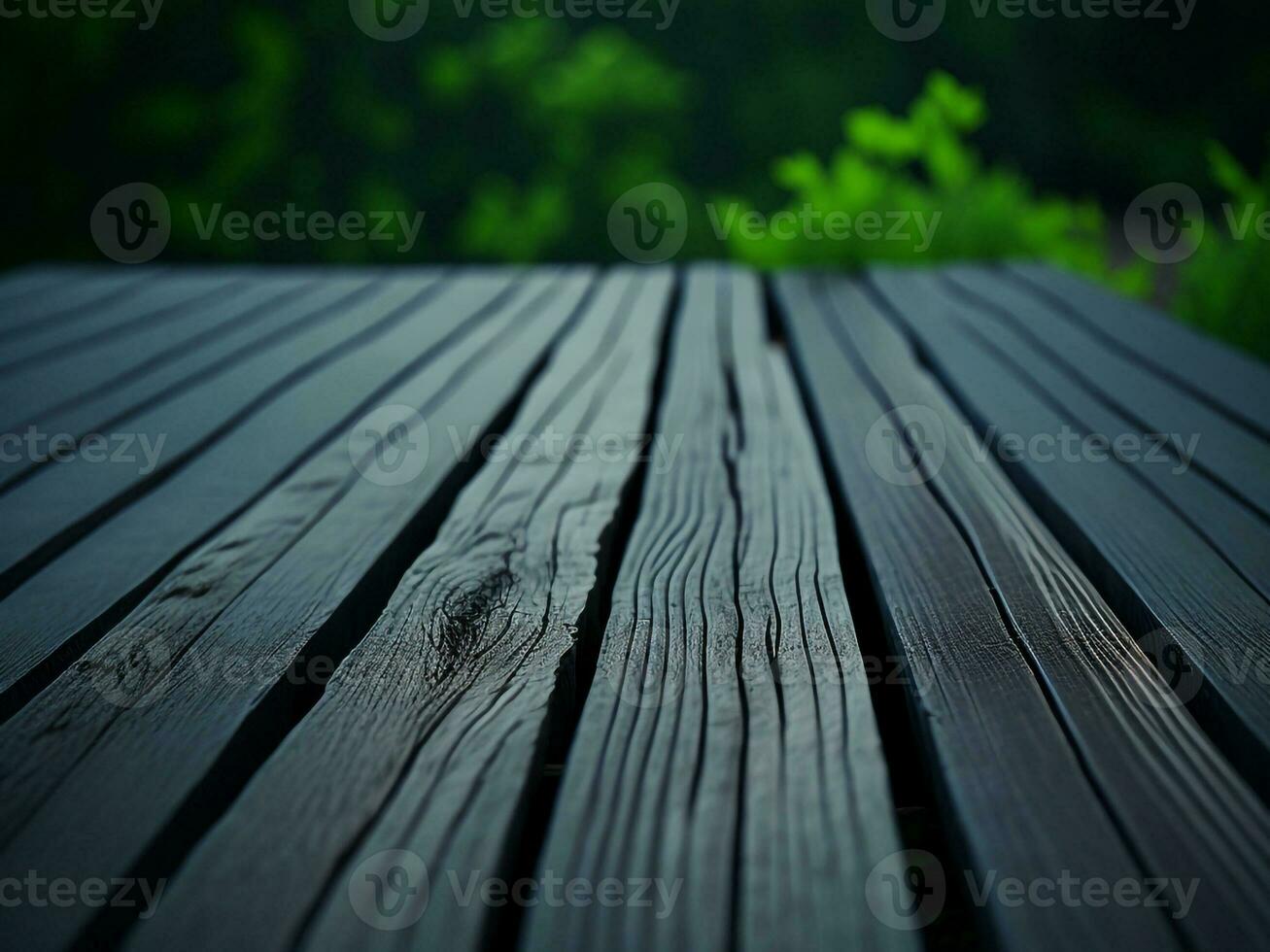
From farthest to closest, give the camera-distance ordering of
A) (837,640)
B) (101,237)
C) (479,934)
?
1. (101,237)
2. (837,640)
3. (479,934)

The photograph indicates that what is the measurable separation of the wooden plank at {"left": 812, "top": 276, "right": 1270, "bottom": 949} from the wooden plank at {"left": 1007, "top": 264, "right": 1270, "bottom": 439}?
672 millimetres

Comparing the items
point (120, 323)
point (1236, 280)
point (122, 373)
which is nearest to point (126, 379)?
point (122, 373)

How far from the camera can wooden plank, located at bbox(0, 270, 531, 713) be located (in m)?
0.96

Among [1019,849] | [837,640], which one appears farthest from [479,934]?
[837,640]

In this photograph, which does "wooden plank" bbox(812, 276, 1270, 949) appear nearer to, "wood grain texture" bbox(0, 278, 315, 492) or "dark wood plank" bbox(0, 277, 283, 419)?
"wood grain texture" bbox(0, 278, 315, 492)

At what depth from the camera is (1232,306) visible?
3.13 meters

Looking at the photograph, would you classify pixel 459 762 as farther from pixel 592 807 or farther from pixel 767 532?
pixel 767 532

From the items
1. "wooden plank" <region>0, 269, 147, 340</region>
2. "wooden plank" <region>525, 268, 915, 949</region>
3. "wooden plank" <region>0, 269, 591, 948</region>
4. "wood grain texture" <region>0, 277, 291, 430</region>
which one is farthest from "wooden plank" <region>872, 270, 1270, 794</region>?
"wooden plank" <region>0, 269, 147, 340</region>

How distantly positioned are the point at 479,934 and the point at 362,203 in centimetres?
948

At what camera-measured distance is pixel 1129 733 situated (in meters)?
0.78

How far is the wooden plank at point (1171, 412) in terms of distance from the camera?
4.53 ft

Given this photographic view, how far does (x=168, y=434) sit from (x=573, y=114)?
8493mm

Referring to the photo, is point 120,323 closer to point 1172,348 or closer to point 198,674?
point 198,674

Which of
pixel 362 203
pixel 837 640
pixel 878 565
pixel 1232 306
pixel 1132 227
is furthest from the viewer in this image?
pixel 1132 227
